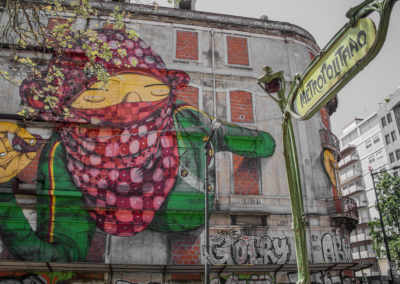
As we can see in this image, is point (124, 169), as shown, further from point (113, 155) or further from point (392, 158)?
point (392, 158)

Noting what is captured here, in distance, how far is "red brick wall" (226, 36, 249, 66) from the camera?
1775 centimetres

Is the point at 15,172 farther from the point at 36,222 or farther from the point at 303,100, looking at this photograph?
the point at 303,100

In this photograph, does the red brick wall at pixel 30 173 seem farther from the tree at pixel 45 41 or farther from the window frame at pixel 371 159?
the window frame at pixel 371 159

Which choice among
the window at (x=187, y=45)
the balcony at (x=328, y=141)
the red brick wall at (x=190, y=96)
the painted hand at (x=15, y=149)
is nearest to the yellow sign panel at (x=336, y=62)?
the red brick wall at (x=190, y=96)

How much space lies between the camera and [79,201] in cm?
1410

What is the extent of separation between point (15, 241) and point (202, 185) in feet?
25.1

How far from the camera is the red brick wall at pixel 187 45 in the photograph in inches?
681

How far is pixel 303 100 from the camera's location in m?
4.16

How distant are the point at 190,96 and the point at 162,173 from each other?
13.3 ft

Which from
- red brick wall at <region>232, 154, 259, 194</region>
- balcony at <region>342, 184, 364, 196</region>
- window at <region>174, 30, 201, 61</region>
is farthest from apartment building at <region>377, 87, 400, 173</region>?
window at <region>174, 30, 201, 61</region>

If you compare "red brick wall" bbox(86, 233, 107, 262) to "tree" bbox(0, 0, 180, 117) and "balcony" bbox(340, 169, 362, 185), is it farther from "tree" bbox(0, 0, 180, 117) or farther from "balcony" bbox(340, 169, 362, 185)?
"balcony" bbox(340, 169, 362, 185)

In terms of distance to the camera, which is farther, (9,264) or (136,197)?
(136,197)

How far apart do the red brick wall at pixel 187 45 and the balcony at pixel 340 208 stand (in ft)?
31.3

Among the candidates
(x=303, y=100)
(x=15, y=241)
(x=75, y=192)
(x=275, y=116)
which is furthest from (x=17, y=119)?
(x=303, y=100)
